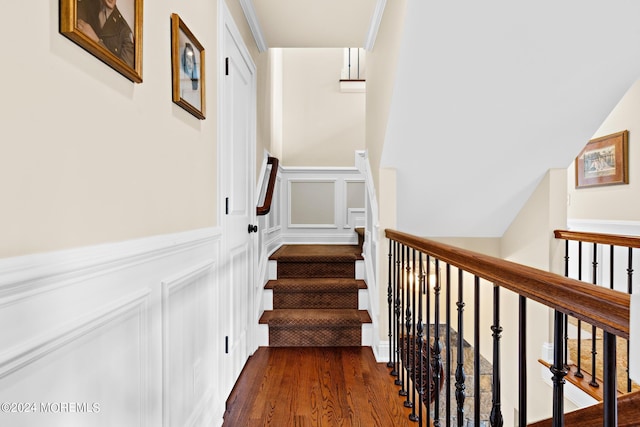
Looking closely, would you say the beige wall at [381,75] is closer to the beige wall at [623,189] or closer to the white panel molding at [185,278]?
the white panel molding at [185,278]

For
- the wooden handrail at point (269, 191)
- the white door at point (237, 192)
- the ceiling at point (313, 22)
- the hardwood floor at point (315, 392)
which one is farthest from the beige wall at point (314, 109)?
the hardwood floor at point (315, 392)

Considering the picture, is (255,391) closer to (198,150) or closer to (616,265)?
(198,150)

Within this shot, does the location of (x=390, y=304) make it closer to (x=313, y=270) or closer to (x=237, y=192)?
(x=313, y=270)

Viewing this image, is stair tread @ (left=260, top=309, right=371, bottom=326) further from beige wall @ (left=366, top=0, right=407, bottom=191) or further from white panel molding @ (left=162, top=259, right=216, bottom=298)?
white panel molding @ (left=162, top=259, right=216, bottom=298)

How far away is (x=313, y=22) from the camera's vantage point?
8.65 ft

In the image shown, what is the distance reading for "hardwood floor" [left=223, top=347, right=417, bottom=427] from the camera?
5.96ft

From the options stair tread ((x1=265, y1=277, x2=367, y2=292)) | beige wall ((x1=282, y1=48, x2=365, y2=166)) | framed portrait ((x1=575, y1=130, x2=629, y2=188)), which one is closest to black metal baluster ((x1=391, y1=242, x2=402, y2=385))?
stair tread ((x1=265, y1=277, x2=367, y2=292))

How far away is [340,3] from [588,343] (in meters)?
3.20

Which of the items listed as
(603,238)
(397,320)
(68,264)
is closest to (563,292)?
(68,264)

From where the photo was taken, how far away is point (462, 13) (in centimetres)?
179

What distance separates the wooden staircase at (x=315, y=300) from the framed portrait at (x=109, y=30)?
7.04 ft

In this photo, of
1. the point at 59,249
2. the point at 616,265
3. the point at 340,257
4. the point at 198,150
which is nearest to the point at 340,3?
the point at 198,150

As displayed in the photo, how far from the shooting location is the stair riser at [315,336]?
8.93ft

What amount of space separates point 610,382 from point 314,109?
14.2 ft
